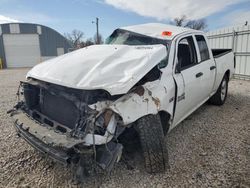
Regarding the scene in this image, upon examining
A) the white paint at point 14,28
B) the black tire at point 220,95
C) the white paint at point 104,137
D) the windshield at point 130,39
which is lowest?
the black tire at point 220,95

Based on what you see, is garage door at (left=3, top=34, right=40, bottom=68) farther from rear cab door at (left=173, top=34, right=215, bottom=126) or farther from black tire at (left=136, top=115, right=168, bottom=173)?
black tire at (left=136, top=115, right=168, bottom=173)

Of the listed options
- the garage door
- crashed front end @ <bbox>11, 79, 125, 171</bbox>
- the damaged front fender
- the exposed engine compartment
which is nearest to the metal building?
the garage door

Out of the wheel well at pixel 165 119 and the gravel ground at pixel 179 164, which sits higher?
the wheel well at pixel 165 119

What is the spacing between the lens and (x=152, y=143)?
7.52 feet

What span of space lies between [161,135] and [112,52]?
4.24ft

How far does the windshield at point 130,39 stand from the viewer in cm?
326

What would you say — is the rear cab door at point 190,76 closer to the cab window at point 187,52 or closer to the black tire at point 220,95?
the cab window at point 187,52

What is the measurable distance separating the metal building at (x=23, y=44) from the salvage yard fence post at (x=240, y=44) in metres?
23.4

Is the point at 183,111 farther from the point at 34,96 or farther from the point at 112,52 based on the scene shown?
the point at 34,96

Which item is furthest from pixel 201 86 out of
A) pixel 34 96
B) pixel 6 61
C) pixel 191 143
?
pixel 6 61

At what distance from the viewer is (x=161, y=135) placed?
2350 millimetres

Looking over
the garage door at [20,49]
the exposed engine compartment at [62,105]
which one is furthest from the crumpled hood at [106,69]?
the garage door at [20,49]

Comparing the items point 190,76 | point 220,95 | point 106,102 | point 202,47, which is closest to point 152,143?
point 106,102

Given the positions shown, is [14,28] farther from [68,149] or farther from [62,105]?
[68,149]
